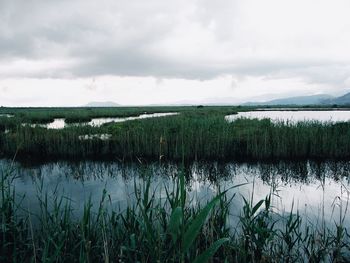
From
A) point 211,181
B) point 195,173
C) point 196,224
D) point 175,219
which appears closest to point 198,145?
point 195,173

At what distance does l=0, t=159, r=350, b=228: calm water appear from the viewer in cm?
739

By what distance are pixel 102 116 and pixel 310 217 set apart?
3784cm

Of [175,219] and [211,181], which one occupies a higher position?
[175,219]

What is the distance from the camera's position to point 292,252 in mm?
4492

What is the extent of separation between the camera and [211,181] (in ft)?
30.4

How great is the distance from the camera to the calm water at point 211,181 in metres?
7.39

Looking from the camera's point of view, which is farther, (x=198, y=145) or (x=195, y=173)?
(x=198, y=145)

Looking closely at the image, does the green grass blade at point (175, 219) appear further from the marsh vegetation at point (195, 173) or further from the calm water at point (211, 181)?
the calm water at point (211, 181)

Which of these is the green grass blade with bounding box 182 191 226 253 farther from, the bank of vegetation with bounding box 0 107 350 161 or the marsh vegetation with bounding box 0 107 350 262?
the bank of vegetation with bounding box 0 107 350 161

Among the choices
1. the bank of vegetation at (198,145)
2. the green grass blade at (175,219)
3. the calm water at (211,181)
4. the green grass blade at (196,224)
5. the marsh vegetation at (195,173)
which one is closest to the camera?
the green grass blade at (196,224)

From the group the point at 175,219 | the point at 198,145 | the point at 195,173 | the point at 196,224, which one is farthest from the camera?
the point at 198,145

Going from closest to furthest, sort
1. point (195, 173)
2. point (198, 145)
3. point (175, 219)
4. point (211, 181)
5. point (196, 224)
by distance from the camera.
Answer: point (196, 224) < point (175, 219) < point (211, 181) < point (195, 173) < point (198, 145)

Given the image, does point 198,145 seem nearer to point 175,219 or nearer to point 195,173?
point 195,173

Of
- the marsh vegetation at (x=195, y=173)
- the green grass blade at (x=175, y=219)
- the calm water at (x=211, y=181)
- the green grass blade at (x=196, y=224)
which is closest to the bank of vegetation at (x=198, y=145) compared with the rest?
the marsh vegetation at (x=195, y=173)
